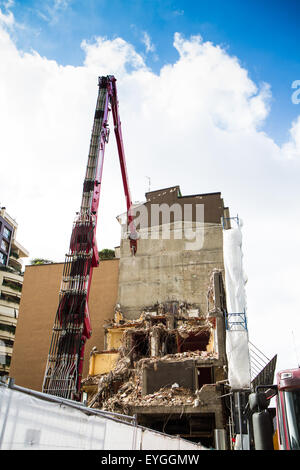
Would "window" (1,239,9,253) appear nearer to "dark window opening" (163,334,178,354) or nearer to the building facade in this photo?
the building facade

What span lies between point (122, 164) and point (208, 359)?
1589 centimetres

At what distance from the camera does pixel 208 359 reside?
62.7ft

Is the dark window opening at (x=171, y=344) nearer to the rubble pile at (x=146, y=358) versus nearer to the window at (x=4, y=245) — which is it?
the rubble pile at (x=146, y=358)

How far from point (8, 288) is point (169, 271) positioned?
23267 mm

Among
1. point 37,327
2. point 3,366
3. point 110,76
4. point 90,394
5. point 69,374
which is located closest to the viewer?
Result: point 69,374

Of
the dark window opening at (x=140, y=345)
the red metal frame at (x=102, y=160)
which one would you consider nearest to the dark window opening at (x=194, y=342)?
the dark window opening at (x=140, y=345)

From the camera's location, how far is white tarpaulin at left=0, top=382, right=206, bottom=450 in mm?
3309

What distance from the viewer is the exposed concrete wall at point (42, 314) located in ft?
106

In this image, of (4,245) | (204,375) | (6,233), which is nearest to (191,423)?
(204,375)

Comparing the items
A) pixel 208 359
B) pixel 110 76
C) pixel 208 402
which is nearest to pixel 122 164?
pixel 110 76

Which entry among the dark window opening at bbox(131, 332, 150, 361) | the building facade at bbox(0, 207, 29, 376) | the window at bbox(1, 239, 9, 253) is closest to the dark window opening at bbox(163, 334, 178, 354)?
the dark window opening at bbox(131, 332, 150, 361)

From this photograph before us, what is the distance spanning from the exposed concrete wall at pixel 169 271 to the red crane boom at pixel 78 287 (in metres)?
15.1

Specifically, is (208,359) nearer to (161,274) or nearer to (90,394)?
(90,394)

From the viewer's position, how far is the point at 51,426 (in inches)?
150
